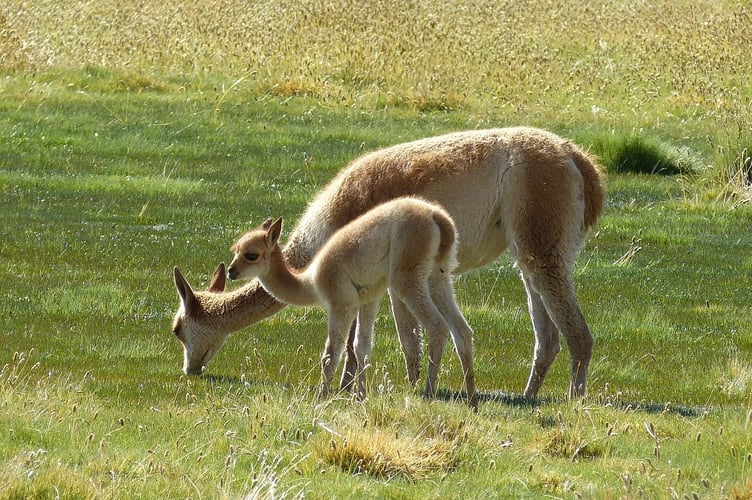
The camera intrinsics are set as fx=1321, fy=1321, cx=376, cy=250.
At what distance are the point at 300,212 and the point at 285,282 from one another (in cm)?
845

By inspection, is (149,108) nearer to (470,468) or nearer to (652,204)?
(652,204)

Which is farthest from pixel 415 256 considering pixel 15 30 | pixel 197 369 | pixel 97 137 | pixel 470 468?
pixel 15 30

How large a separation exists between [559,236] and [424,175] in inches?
42.2

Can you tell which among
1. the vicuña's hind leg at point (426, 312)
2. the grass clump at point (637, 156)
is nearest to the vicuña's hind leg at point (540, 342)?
the vicuña's hind leg at point (426, 312)

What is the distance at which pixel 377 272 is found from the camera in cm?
862

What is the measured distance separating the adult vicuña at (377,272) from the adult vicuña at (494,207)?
0.64 meters

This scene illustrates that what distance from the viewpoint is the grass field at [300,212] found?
6938 mm

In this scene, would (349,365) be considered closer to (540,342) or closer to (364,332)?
(364,332)

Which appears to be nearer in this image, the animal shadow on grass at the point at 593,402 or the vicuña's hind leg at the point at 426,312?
the vicuña's hind leg at the point at 426,312

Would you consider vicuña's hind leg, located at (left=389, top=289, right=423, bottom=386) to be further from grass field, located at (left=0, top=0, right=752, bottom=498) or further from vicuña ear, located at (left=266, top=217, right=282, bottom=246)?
vicuña ear, located at (left=266, top=217, right=282, bottom=246)

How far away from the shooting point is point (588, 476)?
6.97m

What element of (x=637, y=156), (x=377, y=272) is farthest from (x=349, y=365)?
(x=637, y=156)

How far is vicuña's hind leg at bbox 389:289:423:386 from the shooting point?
30.6 ft

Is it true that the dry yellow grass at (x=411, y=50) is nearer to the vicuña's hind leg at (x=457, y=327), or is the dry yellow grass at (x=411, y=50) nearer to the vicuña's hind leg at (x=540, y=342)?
the vicuña's hind leg at (x=540, y=342)
